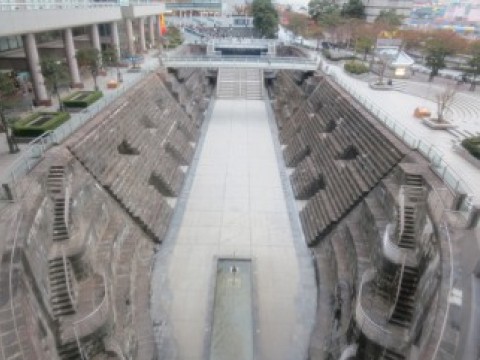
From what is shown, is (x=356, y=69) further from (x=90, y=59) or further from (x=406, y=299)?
(x=406, y=299)

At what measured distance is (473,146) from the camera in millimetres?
18781

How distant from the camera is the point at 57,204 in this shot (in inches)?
567

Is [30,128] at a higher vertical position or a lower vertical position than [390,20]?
lower

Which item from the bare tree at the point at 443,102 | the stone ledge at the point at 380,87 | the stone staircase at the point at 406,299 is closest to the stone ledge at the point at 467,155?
the bare tree at the point at 443,102

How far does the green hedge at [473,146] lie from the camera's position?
1849 cm

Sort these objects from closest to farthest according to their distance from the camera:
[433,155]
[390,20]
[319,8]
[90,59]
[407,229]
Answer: [407,229], [433,155], [90,59], [390,20], [319,8]

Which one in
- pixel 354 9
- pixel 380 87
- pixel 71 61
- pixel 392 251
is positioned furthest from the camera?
pixel 354 9

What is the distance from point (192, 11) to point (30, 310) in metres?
120

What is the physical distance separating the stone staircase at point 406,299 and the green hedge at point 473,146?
9.42 metres

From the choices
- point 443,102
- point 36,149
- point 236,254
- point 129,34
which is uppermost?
point 129,34

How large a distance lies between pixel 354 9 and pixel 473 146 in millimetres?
59169

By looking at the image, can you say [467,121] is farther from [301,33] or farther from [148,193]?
[301,33]

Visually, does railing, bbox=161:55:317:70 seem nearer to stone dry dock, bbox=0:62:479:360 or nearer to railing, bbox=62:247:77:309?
stone dry dock, bbox=0:62:479:360

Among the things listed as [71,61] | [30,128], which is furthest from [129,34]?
[30,128]
